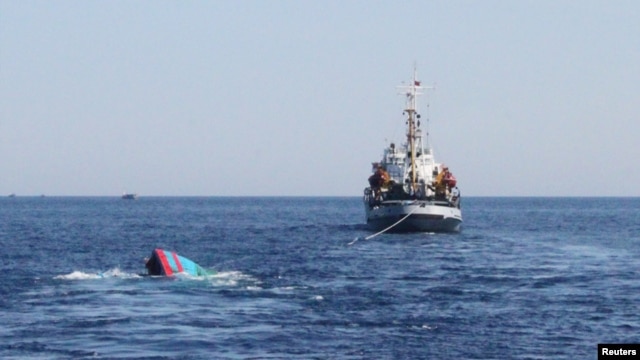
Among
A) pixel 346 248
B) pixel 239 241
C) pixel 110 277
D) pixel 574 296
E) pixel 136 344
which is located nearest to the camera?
pixel 136 344

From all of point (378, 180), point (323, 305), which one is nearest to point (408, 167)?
point (378, 180)

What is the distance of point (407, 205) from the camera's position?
Answer: 322ft

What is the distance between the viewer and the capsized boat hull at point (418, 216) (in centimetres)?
9806

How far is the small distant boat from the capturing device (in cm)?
5572

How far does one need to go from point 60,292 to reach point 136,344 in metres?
14.8

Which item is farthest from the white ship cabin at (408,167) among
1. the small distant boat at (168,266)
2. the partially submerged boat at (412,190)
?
the small distant boat at (168,266)

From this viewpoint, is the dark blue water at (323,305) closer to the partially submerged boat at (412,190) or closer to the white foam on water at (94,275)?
the white foam on water at (94,275)

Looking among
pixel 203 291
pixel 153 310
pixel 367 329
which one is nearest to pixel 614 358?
pixel 367 329

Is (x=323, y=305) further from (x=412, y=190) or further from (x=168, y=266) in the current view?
(x=412, y=190)

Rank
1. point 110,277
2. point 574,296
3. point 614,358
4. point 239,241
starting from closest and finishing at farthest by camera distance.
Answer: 1. point 614,358
2. point 574,296
3. point 110,277
4. point 239,241

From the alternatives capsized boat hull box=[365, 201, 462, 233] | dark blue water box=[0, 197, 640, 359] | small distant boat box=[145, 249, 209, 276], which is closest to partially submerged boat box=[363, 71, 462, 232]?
capsized boat hull box=[365, 201, 462, 233]

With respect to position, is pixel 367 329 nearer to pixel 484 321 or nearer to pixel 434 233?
pixel 484 321

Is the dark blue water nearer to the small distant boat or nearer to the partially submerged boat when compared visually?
the small distant boat

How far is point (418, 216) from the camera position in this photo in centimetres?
9788
